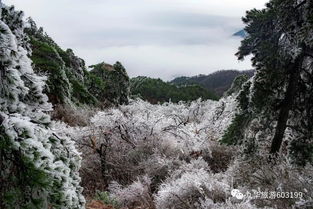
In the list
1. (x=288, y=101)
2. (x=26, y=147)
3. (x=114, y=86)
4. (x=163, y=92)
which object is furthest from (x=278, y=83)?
(x=163, y=92)

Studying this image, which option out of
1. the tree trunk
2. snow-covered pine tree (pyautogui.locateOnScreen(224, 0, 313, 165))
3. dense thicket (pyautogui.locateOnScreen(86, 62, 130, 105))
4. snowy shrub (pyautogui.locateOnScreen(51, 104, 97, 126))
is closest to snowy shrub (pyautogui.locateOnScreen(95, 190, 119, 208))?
snow-covered pine tree (pyautogui.locateOnScreen(224, 0, 313, 165))

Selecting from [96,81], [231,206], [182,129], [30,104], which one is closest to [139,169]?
[182,129]

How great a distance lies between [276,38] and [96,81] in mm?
22557

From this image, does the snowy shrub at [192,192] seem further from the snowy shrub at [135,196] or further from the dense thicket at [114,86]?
the dense thicket at [114,86]

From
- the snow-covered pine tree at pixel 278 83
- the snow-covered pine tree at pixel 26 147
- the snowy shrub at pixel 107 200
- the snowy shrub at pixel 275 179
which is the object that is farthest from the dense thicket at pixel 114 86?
the snow-covered pine tree at pixel 26 147

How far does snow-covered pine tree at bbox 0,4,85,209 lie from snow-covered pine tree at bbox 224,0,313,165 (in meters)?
5.10

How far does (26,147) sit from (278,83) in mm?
6761

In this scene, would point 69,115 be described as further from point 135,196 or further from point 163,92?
point 163,92

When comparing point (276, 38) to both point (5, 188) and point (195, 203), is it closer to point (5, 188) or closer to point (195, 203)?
point (195, 203)

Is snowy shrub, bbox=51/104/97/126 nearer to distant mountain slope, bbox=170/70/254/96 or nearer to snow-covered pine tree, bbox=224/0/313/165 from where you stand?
snow-covered pine tree, bbox=224/0/313/165

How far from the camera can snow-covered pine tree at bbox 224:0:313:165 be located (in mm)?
8141

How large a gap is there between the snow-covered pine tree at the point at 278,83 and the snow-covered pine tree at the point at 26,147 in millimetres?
5102

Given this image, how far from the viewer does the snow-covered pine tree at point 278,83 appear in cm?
814

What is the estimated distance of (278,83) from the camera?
8938mm
